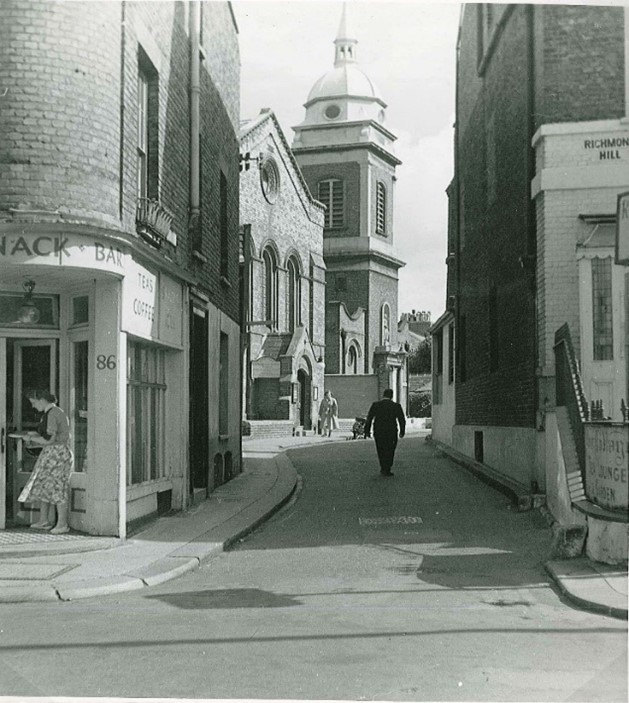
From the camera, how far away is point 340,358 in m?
58.1

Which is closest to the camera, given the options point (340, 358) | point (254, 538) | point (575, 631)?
point (575, 631)

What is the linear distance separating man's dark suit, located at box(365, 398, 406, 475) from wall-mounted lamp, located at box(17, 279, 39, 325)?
29.8 feet

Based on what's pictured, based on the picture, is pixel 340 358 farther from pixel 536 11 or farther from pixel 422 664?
pixel 422 664

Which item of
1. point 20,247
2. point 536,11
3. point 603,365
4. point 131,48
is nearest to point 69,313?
point 20,247

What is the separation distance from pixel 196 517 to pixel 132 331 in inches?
125

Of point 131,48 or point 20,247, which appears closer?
point 20,247

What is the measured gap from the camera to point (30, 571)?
352 inches

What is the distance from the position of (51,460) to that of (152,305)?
2302 millimetres

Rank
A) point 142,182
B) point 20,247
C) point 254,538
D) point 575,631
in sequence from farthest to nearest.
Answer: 1. point 142,182
2. point 254,538
3. point 20,247
4. point 575,631

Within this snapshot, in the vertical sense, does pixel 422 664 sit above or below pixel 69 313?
below

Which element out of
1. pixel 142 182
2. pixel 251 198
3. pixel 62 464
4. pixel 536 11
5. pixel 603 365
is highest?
pixel 251 198

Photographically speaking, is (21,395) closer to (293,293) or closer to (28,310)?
(28,310)

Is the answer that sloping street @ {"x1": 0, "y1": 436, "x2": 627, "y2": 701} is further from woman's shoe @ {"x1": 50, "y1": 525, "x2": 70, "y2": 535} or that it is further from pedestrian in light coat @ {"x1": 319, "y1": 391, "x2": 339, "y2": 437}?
pedestrian in light coat @ {"x1": 319, "y1": 391, "x2": 339, "y2": 437}

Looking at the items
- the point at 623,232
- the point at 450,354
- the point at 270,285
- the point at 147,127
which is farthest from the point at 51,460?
the point at 270,285
